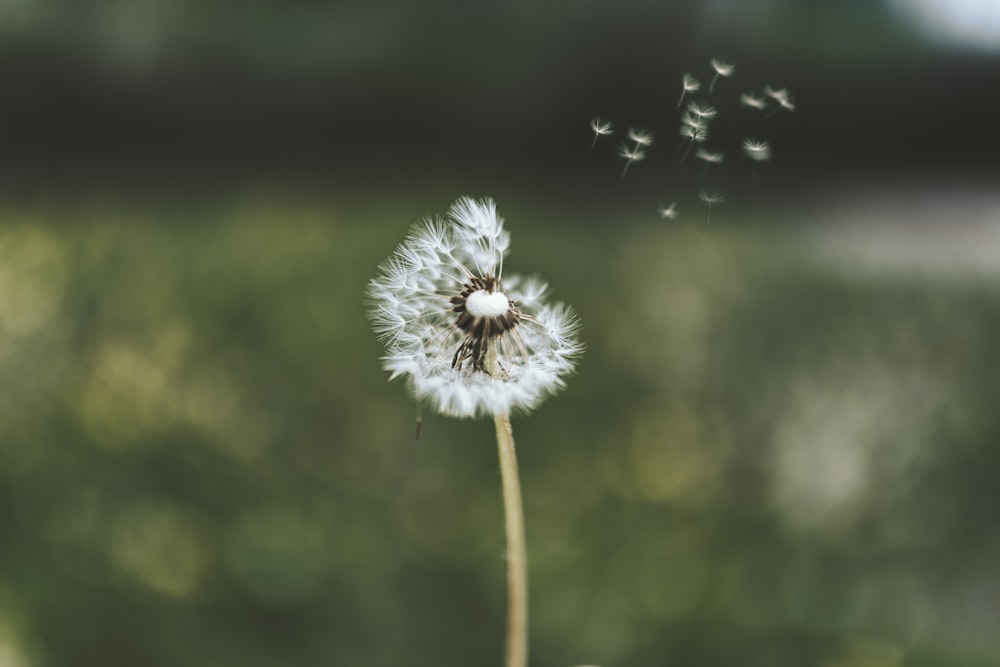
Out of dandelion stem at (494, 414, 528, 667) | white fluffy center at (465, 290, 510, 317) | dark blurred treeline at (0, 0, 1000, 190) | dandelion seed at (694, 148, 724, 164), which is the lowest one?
dandelion stem at (494, 414, 528, 667)

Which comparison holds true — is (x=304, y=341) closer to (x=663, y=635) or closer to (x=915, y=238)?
(x=663, y=635)

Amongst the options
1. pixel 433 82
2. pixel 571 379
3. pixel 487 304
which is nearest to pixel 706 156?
pixel 487 304

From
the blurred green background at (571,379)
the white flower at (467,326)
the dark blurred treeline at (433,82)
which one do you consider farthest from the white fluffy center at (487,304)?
the dark blurred treeline at (433,82)

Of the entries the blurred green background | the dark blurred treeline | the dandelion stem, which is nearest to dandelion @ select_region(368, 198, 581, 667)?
the dandelion stem

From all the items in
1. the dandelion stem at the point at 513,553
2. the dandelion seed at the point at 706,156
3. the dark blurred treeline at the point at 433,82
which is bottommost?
the dandelion stem at the point at 513,553

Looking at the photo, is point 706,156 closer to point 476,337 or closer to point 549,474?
point 476,337

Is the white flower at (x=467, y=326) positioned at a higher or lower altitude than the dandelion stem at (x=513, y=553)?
higher

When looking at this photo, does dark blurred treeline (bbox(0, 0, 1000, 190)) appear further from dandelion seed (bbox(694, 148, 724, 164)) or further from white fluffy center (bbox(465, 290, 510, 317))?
white fluffy center (bbox(465, 290, 510, 317))

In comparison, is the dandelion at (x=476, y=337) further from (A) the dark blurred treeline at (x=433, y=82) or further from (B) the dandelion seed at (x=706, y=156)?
(A) the dark blurred treeline at (x=433, y=82)
